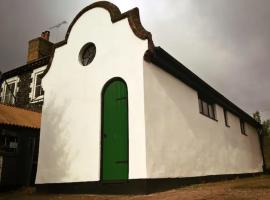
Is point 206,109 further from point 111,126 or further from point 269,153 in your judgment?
point 269,153

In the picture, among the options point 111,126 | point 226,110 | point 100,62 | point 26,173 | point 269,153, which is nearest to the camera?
point 111,126

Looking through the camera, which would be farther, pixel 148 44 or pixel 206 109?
pixel 206 109

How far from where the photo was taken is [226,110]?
18.6 m

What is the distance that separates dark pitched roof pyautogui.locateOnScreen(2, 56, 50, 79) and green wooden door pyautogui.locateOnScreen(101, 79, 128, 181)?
941 cm

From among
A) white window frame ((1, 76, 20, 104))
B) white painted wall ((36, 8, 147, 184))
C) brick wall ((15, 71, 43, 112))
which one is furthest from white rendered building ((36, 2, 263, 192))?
white window frame ((1, 76, 20, 104))

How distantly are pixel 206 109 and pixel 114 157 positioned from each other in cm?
704

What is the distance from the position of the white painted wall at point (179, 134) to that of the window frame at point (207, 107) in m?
0.35

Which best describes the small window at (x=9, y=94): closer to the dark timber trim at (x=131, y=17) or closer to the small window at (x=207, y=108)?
the dark timber trim at (x=131, y=17)

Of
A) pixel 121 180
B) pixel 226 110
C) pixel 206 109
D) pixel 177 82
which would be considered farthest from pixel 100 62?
pixel 226 110

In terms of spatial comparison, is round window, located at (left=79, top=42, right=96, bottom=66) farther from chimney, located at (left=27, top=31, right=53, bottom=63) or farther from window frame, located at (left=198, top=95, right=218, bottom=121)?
chimney, located at (left=27, top=31, right=53, bottom=63)

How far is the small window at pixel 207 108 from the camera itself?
48.5 ft

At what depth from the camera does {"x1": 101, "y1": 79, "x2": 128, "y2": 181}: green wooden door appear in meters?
9.76

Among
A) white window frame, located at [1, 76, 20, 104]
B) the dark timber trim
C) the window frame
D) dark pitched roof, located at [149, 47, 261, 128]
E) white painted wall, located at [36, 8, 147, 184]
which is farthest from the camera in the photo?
white window frame, located at [1, 76, 20, 104]

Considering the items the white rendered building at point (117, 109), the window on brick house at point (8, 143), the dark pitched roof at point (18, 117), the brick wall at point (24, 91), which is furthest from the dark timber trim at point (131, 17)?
the brick wall at point (24, 91)
